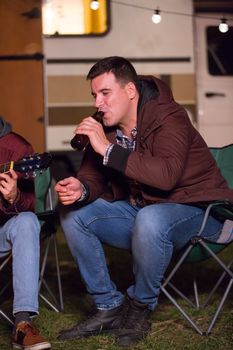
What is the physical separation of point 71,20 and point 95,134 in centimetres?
337

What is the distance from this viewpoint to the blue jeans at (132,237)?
9.50 ft

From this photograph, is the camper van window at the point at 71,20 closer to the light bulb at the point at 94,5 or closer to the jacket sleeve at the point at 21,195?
the light bulb at the point at 94,5

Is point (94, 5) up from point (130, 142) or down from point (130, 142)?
up

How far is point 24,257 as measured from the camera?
9.55 feet

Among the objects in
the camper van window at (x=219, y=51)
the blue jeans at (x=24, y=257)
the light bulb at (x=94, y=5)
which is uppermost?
the light bulb at (x=94, y=5)

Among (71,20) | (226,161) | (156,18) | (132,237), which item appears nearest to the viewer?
Result: (132,237)

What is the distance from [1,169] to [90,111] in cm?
319

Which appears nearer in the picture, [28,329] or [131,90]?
[28,329]

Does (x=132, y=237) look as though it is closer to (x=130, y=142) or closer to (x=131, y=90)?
(x=130, y=142)

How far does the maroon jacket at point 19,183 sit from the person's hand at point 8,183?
3.0 inches

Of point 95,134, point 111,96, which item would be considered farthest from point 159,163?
point 111,96

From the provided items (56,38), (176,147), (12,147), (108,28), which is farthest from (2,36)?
(176,147)

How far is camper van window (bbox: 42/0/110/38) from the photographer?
605 centimetres

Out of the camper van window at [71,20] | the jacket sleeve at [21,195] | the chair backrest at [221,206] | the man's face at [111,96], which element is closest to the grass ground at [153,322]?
the chair backrest at [221,206]
